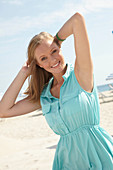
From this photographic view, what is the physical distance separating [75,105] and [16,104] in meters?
0.75

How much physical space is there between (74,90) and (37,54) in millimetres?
450

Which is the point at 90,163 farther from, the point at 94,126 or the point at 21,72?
the point at 21,72

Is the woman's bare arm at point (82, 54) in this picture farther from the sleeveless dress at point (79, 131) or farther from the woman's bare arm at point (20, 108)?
the woman's bare arm at point (20, 108)

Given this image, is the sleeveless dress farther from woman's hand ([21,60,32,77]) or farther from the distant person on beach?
woman's hand ([21,60,32,77])

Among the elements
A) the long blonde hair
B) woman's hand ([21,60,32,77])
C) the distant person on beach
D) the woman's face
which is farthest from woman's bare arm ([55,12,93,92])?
woman's hand ([21,60,32,77])

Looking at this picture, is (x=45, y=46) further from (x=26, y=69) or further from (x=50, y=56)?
(x=26, y=69)

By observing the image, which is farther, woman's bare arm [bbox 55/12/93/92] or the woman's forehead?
the woman's forehead

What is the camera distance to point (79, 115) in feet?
7.54

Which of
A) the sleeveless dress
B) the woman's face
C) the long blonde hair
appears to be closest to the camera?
the sleeveless dress

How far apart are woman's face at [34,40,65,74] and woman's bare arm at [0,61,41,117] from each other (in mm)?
352

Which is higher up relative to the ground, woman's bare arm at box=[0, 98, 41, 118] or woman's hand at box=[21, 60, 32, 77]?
woman's hand at box=[21, 60, 32, 77]

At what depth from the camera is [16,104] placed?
112 inches

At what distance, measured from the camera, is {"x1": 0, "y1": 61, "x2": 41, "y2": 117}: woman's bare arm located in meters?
2.82

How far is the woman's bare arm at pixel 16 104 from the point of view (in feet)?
9.26
